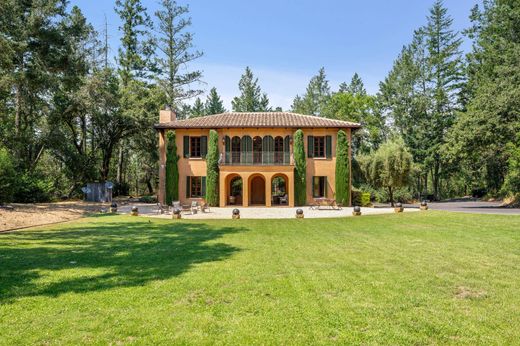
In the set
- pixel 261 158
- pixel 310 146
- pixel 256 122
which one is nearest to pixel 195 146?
pixel 256 122

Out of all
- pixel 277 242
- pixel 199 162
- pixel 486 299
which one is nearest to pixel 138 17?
pixel 199 162

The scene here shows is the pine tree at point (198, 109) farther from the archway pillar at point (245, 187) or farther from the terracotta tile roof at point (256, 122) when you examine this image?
the archway pillar at point (245, 187)

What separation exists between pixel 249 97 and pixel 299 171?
35.5 m

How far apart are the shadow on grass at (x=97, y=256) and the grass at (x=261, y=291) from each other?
4 cm

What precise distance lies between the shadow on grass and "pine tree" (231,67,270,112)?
4752cm

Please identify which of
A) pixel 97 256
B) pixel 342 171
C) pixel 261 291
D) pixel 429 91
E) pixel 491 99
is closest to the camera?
Answer: pixel 261 291

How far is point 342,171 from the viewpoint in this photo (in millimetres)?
26594

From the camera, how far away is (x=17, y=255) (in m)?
8.51

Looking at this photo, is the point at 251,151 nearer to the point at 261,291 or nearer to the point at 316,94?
the point at 261,291

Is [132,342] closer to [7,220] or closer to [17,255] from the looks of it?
[17,255]

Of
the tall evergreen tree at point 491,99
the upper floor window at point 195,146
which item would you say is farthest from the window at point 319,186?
the tall evergreen tree at point 491,99

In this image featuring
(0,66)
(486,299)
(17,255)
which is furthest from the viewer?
(0,66)

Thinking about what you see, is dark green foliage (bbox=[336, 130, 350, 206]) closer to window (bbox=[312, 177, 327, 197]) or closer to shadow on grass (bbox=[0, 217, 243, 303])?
window (bbox=[312, 177, 327, 197])

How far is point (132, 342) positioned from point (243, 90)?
5853 centimetres
